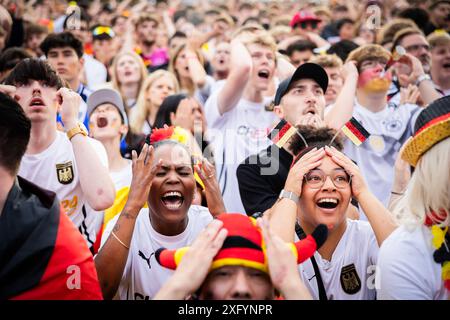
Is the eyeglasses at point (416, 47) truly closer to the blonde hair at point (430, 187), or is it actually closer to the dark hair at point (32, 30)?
the blonde hair at point (430, 187)

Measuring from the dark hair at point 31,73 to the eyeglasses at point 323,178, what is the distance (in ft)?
5.79

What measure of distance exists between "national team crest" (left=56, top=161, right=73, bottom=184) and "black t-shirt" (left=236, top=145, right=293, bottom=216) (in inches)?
48.6

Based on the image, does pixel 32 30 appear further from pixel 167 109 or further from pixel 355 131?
pixel 355 131

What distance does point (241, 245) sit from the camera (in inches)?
107

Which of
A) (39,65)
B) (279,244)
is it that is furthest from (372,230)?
(39,65)

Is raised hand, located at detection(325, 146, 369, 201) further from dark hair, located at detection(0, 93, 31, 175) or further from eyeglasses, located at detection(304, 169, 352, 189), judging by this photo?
dark hair, located at detection(0, 93, 31, 175)

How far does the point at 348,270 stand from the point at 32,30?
692cm

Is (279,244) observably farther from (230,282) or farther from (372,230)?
(372,230)

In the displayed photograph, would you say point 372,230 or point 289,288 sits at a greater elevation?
point 372,230

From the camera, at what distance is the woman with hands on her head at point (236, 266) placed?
263cm

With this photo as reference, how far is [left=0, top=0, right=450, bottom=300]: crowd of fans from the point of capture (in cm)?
271

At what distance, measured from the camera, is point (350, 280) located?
357 centimetres

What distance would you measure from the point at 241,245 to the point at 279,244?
0.16 meters
